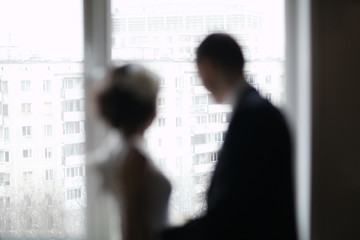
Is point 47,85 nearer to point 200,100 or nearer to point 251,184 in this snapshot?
point 200,100

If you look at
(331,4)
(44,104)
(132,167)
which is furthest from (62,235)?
(331,4)

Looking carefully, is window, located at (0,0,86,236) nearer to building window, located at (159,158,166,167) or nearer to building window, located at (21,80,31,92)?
building window, located at (21,80,31,92)

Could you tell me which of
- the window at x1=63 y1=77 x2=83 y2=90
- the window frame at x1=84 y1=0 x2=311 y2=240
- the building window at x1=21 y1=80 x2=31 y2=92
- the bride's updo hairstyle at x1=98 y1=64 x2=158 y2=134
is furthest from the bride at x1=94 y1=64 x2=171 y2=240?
the building window at x1=21 y1=80 x2=31 y2=92

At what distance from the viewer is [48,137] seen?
242 cm

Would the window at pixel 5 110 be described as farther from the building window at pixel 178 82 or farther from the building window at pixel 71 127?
the building window at pixel 178 82

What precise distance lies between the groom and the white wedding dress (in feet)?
0.19

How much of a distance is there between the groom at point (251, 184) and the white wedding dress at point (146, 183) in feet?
0.19

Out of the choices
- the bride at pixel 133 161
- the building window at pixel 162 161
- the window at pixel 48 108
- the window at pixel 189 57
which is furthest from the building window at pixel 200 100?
the bride at pixel 133 161

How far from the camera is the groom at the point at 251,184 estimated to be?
157 centimetres

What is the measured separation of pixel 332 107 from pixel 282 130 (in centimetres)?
84

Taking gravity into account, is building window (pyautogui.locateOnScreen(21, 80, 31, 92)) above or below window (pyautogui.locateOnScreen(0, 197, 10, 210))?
above

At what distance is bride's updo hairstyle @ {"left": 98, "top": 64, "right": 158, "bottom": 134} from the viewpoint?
59.2 inches

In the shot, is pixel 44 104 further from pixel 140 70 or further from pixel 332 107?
pixel 332 107

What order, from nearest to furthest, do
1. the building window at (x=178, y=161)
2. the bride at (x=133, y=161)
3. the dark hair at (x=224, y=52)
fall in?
the bride at (x=133, y=161) < the dark hair at (x=224, y=52) < the building window at (x=178, y=161)
